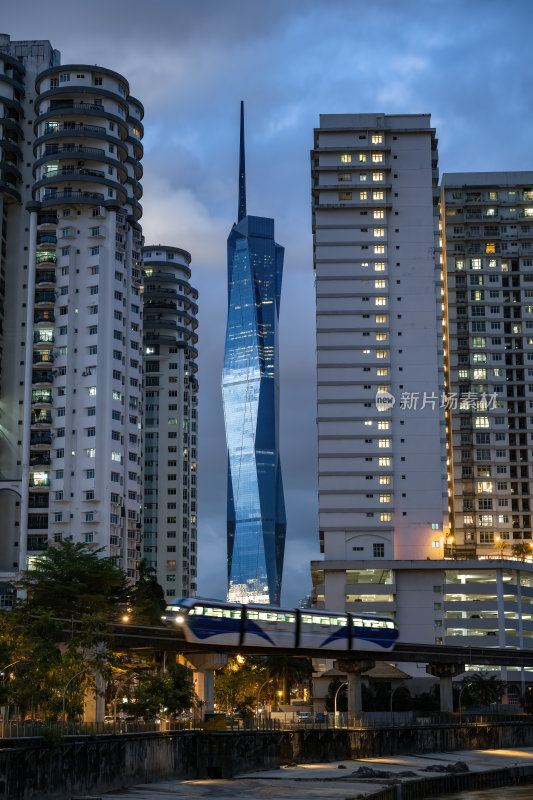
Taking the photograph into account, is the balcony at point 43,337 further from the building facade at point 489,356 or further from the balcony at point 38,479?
the building facade at point 489,356

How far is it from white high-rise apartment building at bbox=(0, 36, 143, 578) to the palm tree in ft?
78.1

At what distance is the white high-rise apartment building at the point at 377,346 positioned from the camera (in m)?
154

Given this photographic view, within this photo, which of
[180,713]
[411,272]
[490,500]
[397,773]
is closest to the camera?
[397,773]

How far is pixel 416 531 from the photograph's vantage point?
15412cm

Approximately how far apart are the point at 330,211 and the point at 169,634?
93224 millimetres

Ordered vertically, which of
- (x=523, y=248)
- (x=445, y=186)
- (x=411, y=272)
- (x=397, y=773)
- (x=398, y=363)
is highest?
(x=445, y=186)

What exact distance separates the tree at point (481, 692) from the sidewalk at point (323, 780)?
117 feet

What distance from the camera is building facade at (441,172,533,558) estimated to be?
186375mm

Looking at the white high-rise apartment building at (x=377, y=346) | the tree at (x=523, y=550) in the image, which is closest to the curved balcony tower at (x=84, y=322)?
the white high-rise apartment building at (x=377, y=346)

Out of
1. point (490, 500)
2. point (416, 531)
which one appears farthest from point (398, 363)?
point (490, 500)

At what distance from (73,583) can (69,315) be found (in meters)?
50.6

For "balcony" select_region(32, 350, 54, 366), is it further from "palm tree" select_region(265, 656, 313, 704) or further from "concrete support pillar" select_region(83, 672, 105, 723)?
"concrete support pillar" select_region(83, 672, 105, 723)

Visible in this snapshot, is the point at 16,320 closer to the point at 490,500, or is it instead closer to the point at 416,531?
the point at 416,531

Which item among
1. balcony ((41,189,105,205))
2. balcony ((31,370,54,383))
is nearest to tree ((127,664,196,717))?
balcony ((31,370,54,383))
